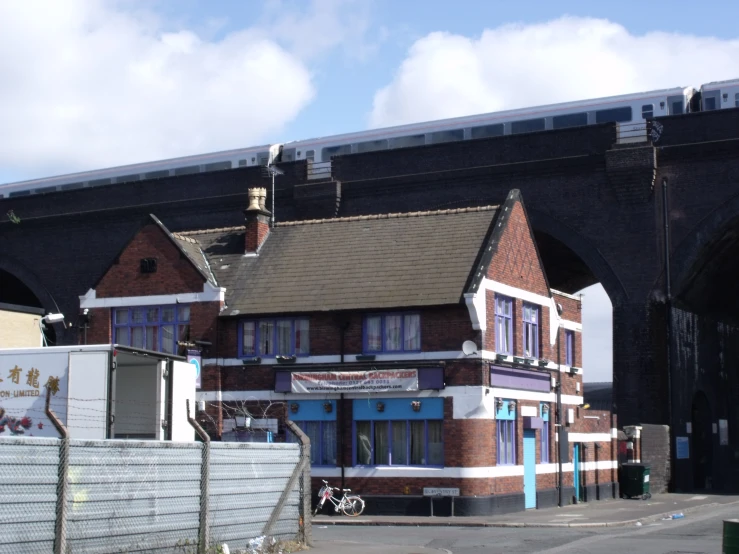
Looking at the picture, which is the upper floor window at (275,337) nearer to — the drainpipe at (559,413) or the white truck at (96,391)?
the white truck at (96,391)

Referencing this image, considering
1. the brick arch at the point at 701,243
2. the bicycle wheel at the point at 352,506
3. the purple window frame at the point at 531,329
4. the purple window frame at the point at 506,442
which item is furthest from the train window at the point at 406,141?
the bicycle wheel at the point at 352,506

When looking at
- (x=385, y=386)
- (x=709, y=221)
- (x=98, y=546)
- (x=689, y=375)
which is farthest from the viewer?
(x=689, y=375)

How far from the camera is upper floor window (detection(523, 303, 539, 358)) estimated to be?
32188 mm

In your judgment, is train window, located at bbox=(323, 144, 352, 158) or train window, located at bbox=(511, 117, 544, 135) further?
train window, located at bbox=(323, 144, 352, 158)

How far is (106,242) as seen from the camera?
5259 centimetres

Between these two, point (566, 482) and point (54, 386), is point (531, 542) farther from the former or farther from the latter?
point (566, 482)

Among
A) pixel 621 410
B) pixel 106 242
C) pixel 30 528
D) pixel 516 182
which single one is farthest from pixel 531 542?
pixel 106 242

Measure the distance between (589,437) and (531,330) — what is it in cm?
559

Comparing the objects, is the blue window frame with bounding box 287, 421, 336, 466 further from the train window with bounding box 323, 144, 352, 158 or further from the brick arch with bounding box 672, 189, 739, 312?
the train window with bounding box 323, 144, 352, 158

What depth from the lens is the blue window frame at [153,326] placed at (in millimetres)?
32125

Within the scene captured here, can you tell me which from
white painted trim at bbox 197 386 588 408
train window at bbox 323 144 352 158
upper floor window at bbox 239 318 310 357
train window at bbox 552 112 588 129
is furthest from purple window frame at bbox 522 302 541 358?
train window at bbox 323 144 352 158

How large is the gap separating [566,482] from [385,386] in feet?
26.8

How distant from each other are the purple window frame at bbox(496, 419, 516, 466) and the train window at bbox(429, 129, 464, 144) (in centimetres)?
1930

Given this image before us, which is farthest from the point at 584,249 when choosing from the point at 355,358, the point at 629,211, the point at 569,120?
the point at 355,358
